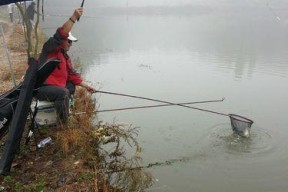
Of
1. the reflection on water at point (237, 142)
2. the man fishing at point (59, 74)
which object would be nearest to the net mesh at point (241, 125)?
the reflection on water at point (237, 142)

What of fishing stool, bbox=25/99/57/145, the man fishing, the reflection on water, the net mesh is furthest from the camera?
the net mesh

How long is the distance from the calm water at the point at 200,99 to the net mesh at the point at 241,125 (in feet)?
0.57

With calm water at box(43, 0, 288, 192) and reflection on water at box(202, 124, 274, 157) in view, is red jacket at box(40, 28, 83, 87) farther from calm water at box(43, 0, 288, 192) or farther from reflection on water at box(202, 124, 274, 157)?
reflection on water at box(202, 124, 274, 157)

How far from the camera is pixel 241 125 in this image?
813cm

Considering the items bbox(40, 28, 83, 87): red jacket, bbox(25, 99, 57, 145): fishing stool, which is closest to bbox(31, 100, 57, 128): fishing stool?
bbox(25, 99, 57, 145): fishing stool

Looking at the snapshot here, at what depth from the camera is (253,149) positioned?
7.77 m

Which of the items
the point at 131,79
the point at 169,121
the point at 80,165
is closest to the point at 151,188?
the point at 80,165

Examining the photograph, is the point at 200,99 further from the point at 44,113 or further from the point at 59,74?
the point at 44,113

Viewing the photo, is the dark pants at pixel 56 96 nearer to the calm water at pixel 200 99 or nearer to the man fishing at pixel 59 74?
the man fishing at pixel 59 74

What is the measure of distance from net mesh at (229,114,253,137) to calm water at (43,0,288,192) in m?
0.17

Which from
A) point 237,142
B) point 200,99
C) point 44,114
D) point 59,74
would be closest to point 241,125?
point 237,142

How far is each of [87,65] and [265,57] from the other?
9595 millimetres

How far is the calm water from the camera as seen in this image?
688 centimetres

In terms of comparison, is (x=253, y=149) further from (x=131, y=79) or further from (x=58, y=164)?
(x=131, y=79)
